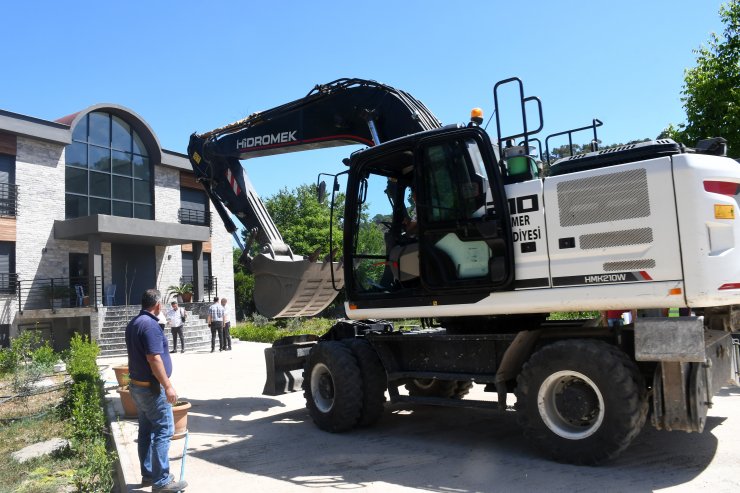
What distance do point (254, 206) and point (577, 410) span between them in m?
6.06

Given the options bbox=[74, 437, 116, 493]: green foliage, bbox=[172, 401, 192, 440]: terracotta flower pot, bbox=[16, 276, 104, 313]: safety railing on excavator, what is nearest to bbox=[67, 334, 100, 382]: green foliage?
bbox=[172, 401, 192, 440]: terracotta flower pot

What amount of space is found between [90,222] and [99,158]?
433 cm

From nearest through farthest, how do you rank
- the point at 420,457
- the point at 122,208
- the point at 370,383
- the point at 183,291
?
the point at 420,457, the point at 370,383, the point at 122,208, the point at 183,291

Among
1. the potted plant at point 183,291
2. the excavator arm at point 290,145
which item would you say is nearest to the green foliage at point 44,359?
the excavator arm at point 290,145

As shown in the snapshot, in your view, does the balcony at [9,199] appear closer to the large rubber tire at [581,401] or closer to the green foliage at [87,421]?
the green foliage at [87,421]

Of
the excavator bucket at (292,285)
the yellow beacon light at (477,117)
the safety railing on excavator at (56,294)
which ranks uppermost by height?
the yellow beacon light at (477,117)

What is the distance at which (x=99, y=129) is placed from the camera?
23844mm

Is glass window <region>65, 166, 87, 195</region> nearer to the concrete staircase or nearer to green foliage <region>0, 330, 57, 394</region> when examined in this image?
the concrete staircase

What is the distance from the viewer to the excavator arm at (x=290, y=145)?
7.93 m

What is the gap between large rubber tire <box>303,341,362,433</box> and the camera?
6.99m

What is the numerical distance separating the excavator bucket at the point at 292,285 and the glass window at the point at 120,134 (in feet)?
59.7

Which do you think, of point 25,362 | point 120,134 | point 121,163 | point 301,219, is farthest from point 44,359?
point 301,219

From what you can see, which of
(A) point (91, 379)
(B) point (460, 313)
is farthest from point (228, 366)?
(B) point (460, 313)

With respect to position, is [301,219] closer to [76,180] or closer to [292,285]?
[76,180]
